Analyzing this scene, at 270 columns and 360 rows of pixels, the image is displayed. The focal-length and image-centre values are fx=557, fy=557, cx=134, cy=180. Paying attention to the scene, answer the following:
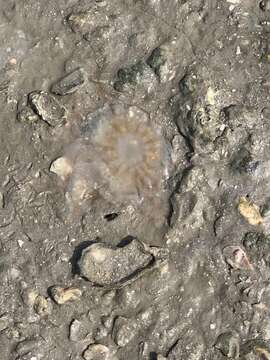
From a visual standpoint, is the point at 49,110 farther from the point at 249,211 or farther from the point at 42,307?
the point at 249,211

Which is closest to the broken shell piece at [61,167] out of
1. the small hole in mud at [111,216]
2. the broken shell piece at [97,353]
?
the small hole in mud at [111,216]

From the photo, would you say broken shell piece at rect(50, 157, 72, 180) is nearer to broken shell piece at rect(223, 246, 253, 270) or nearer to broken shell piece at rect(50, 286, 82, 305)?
broken shell piece at rect(50, 286, 82, 305)

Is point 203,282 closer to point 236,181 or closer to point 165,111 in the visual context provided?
point 236,181

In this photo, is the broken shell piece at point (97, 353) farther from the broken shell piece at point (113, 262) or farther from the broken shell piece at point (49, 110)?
the broken shell piece at point (49, 110)

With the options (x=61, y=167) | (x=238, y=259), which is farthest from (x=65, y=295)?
(x=238, y=259)

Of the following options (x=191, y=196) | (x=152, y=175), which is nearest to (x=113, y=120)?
(x=152, y=175)
